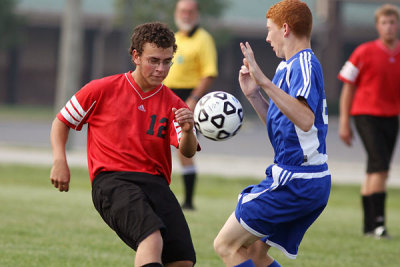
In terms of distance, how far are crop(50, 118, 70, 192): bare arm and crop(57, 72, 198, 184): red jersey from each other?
0.07m

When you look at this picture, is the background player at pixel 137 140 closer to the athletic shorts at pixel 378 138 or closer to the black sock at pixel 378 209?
the athletic shorts at pixel 378 138

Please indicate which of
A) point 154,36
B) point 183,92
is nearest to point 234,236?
point 154,36

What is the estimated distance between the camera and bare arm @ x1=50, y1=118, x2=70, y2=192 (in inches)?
180

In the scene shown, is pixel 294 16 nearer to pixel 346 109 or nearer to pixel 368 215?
pixel 346 109

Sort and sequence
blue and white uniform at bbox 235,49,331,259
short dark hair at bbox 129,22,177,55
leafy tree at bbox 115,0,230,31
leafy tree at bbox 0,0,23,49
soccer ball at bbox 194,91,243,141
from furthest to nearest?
leafy tree at bbox 0,0,23,49, leafy tree at bbox 115,0,230,31, soccer ball at bbox 194,91,243,141, short dark hair at bbox 129,22,177,55, blue and white uniform at bbox 235,49,331,259

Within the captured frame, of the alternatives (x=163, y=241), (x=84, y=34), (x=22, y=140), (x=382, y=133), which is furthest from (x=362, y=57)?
(x=84, y=34)

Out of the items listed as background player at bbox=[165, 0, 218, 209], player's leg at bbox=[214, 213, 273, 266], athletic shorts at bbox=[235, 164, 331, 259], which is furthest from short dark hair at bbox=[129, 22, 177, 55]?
background player at bbox=[165, 0, 218, 209]

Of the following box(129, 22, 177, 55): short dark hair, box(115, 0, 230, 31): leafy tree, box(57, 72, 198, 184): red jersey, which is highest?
box(129, 22, 177, 55): short dark hair

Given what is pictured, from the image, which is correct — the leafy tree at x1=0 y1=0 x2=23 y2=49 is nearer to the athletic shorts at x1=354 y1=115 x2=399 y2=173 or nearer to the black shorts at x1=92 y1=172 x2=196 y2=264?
the athletic shorts at x1=354 y1=115 x2=399 y2=173

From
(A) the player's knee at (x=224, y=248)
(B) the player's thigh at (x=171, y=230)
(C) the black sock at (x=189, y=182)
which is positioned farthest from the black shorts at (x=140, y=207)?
(C) the black sock at (x=189, y=182)

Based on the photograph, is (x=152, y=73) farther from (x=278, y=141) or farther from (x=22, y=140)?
(x=22, y=140)

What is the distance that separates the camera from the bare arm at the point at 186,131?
4.48 metres

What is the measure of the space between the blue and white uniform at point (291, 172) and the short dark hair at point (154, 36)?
0.71 m

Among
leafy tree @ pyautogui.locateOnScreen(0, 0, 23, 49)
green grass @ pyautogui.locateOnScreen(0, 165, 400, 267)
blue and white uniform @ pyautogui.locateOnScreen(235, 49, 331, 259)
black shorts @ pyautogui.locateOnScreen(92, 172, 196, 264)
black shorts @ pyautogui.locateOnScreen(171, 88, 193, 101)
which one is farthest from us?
leafy tree @ pyautogui.locateOnScreen(0, 0, 23, 49)
